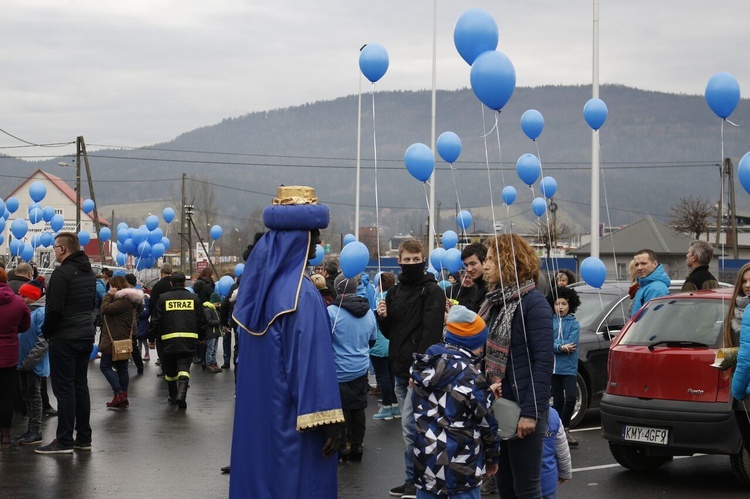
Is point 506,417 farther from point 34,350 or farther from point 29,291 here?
point 29,291

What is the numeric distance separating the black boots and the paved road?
70 centimetres

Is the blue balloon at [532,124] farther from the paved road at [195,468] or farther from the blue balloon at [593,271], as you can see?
the paved road at [195,468]

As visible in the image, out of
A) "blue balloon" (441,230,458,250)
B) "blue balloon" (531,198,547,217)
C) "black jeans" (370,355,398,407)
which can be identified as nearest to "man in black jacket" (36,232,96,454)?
"black jeans" (370,355,398,407)

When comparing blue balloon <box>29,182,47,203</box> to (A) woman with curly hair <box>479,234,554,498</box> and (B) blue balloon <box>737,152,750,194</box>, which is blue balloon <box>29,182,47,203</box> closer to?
(B) blue balloon <box>737,152,750,194</box>

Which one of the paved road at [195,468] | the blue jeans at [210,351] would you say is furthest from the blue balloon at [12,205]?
the paved road at [195,468]

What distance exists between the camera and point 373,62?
1445 centimetres

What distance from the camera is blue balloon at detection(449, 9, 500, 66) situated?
30.1 ft

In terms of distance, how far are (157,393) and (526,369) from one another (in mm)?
10657

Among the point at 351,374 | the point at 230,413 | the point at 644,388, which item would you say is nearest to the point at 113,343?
the point at 230,413

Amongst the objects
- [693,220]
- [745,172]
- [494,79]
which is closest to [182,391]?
[494,79]

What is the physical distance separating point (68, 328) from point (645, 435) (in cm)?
555

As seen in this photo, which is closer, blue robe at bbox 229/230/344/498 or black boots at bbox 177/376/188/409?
blue robe at bbox 229/230/344/498

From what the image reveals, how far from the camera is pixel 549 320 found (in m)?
6.10

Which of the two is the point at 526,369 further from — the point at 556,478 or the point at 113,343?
the point at 113,343
